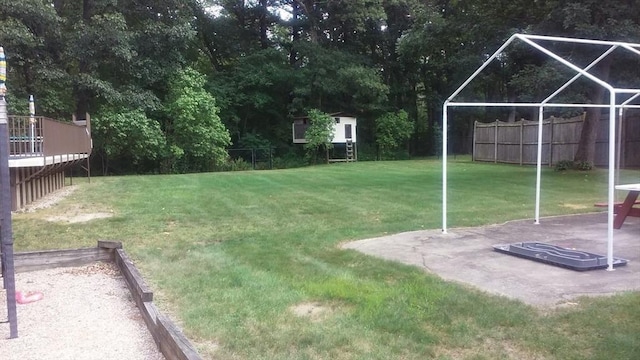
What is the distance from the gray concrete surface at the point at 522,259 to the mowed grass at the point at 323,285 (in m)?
0.26

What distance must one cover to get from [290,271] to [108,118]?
19.4 m

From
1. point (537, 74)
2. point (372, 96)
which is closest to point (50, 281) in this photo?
point (537, 74)

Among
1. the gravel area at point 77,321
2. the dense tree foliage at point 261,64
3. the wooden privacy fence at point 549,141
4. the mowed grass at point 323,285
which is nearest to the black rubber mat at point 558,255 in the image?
the mowed grass at point 323,285

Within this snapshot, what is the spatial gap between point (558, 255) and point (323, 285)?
2523 millimetres

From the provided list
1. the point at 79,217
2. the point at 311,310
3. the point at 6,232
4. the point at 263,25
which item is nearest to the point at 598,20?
the point at 79,217

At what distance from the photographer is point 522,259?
19.0ft

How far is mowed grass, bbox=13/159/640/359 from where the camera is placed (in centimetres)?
365

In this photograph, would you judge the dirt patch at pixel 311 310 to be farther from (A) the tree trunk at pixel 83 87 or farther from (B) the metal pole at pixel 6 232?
(A) the tree trunk at pixel 83 87

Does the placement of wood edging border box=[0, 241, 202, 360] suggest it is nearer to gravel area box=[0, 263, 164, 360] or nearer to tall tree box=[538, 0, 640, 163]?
gravel area box=[0, 263, 164, 360]

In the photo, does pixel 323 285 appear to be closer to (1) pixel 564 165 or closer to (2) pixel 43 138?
(2) pixel 43 138

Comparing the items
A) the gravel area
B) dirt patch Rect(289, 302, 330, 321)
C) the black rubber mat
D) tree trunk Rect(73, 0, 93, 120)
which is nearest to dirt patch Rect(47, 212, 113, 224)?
the gravel area

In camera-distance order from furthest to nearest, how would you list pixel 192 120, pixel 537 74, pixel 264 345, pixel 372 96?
1. pixel 372 96
2. pixel 192 120
3. pixel 537 74
4. pixel 264 345

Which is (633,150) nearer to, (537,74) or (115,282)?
(537,74)

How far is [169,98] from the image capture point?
25.4m
